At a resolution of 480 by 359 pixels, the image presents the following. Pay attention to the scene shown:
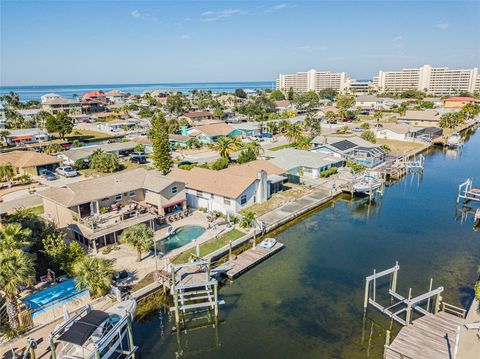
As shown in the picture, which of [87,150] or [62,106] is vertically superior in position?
[62,106]

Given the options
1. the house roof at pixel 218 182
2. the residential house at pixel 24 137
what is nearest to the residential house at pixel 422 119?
the house roof at pixel 218 182

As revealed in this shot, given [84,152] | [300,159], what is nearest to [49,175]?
[84,152]

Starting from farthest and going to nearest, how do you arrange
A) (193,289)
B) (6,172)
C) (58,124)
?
1. (58,124)
2. (6,172)
3. (193,289)

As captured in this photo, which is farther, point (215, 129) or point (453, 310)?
point (215, 129)

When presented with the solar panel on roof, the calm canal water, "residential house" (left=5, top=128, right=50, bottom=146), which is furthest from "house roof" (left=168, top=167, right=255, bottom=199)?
"residential house" (left=5, top=128, right=50, bottom=146)

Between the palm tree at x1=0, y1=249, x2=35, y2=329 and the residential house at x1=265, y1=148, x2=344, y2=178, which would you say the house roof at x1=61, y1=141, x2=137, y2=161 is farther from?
the palm tree at x1=0, y1=249, x2=35, y2=329

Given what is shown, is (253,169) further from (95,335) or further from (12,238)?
(95,335)

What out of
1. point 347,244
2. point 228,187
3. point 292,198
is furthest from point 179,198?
point 347,244

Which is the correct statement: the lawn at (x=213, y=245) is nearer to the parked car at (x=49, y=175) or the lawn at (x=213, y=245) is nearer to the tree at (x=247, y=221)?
the tree at (x=247, y=221)

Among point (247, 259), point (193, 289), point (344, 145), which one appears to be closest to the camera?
point (193, 289)
